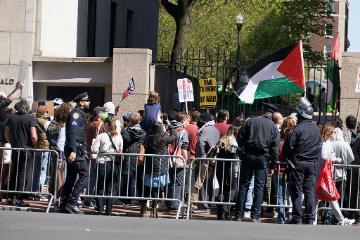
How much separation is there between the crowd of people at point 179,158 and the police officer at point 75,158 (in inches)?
0.6

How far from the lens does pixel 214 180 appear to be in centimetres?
1839

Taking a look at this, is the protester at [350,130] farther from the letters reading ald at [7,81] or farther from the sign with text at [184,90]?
the letters reading ald at [7,81]

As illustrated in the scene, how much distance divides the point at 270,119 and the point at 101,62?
1094 centimetres

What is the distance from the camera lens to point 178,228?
1542 cm

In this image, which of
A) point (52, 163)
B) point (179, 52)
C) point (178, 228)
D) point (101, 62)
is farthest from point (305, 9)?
point (178, 228)

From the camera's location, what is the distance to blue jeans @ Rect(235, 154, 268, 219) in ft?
56.9

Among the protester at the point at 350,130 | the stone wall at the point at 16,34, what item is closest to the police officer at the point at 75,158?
the protester at the point at 350,130

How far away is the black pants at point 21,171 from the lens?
18.9 m

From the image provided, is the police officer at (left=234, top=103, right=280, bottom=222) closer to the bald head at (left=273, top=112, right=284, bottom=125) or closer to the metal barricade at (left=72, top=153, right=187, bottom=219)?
the metal barricade at (left=72, top=153, right=187, bottom=219)

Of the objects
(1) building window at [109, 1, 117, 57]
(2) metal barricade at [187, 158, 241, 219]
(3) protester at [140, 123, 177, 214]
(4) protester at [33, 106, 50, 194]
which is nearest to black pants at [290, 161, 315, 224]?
(2) metal barricade at [187, 158, 241, 219]

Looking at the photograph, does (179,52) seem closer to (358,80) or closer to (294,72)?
(358,80)

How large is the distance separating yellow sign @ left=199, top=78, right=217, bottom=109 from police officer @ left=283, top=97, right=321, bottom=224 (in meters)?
8.77

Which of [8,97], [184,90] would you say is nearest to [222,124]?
[184,90]

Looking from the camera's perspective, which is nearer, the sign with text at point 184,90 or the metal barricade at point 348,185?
the metal barricade at point 348,185
